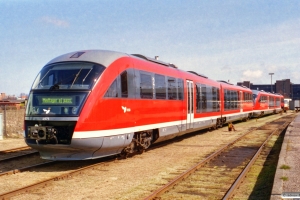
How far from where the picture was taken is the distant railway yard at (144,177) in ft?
23.6

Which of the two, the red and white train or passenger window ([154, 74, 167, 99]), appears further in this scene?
passenger window ([154, 74, 167, 99])

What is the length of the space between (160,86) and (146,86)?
4.43 ft

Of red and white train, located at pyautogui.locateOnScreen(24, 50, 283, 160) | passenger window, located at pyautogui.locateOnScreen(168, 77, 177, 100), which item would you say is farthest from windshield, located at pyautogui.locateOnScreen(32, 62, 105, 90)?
passenger window, located at pyautogui.locateOnScreen(168, 77, 177, 100)

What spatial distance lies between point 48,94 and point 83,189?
10.2 ft

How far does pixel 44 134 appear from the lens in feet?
29.6

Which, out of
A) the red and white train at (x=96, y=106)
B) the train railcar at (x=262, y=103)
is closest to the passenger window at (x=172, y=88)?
the red and white train at (x=96, y=106)

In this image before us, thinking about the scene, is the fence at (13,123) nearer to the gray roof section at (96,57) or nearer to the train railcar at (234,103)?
the gray roof section at (96,57)

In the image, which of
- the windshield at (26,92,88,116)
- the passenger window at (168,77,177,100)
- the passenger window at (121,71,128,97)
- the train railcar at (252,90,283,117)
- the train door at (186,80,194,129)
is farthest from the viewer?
the train railcar at (252,90,283,117)

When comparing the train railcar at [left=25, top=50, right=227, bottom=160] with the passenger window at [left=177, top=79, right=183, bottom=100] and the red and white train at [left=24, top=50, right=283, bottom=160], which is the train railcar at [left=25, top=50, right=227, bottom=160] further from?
the passenger window at [left=177, top=79, right=183, bottom=100]

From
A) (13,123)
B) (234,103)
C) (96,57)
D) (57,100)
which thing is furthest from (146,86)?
(234,103)

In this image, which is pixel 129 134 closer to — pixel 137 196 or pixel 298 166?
pixel 137 196

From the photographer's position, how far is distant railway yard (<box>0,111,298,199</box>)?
7.18 metres

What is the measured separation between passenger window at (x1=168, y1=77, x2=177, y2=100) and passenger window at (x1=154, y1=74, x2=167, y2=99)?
57 centimetres

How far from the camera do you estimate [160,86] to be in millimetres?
13156
